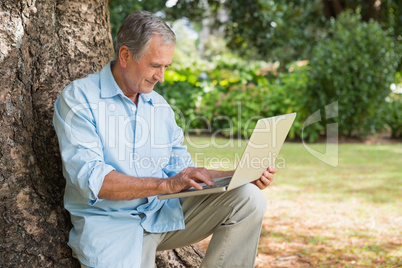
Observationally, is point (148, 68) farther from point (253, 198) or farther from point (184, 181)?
point (253, 198)

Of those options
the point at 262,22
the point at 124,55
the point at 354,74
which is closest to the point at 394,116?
the point at 354,74

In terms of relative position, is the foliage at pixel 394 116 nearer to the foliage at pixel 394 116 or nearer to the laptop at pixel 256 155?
the foliage at pixel 394 116

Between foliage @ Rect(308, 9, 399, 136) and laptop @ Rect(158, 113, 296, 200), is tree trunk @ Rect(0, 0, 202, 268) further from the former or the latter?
foliage @ Rect(308, 9, 399, 136)

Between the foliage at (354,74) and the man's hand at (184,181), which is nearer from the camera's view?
the man's hand at (184,181)

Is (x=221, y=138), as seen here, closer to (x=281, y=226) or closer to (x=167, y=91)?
(x=167, y=91)

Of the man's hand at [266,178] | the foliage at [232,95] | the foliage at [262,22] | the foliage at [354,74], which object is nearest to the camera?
the man's hand at [266,178]

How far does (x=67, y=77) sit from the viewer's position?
2266mm

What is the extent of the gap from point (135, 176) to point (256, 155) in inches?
21.0

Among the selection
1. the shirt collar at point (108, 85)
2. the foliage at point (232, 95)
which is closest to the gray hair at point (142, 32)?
the shirt collar at point (108, 85)

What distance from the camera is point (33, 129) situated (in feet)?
6.92

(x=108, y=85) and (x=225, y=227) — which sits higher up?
(x=108, y=85)

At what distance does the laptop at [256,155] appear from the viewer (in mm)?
1781

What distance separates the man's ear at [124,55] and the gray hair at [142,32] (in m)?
0.02

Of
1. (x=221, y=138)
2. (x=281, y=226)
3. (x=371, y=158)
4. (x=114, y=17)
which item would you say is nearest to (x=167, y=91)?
(x=221, y=138)
